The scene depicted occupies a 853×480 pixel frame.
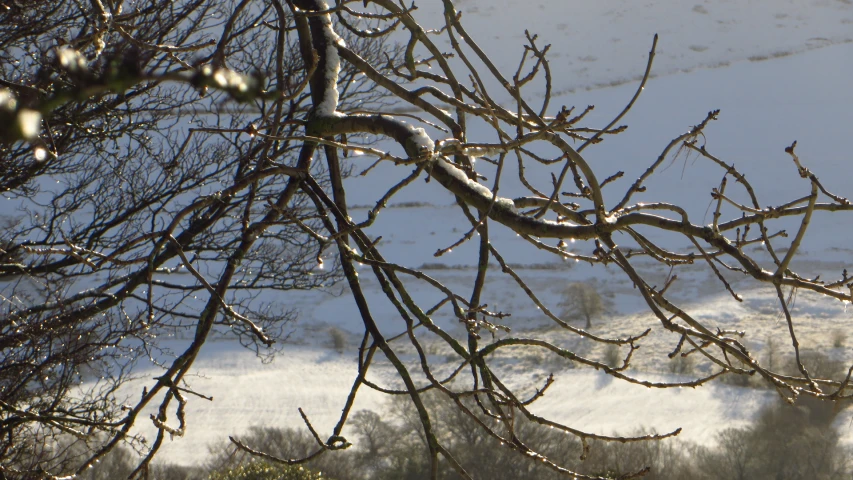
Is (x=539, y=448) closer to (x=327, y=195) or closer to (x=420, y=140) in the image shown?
(x=327, y=195)

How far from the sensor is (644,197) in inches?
425

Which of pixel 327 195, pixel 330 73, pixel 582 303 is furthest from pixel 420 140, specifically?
pixel 582 303

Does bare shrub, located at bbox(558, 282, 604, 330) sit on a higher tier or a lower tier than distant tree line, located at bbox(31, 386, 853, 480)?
higher

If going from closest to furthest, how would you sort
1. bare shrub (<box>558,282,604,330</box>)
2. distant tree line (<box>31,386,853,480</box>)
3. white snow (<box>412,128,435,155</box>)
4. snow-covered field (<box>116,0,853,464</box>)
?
white snow (<box>412,128,435,155</box>), distant tree line (<box>31,386,853,480</box>), snow-covered field (<box>116,0,853,464</box>), bare shrub (<box>558,282,604,330</box>)

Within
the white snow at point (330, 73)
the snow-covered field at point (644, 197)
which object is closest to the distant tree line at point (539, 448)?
the snow-covered field at point (644, 197)

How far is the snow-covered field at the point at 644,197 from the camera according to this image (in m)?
6.79

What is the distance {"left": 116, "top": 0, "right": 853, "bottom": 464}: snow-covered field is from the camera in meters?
6.79

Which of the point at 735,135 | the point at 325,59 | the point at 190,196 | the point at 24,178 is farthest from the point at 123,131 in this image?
the point at 735,135

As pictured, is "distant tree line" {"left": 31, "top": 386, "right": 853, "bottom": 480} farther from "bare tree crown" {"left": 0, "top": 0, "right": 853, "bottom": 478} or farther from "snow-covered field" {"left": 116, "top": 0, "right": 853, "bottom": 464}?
Answer: "bare tree crown" {"left": 0, "top": 0, "right": 853, "bottom": 478}

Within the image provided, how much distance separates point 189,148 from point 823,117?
12206mm

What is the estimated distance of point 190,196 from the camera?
9.71 m

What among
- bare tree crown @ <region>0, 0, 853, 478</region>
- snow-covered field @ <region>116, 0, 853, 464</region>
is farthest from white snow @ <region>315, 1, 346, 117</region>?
snow-covered field @ <region>116, 0, 853, 464</region>

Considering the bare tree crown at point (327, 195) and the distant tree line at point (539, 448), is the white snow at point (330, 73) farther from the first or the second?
the distant tree line at point (539, 448)

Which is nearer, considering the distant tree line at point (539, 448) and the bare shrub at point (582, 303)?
the distant tree line at point (539, 448)
